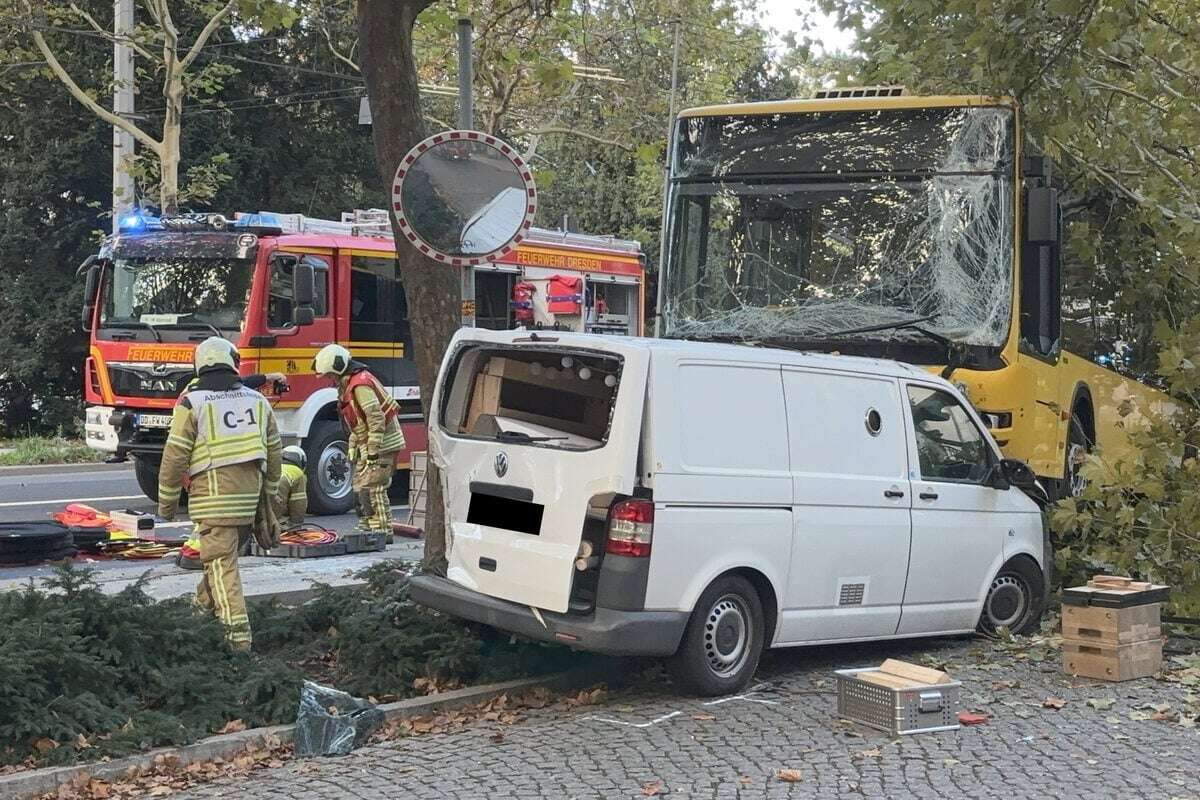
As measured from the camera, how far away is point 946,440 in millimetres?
8484

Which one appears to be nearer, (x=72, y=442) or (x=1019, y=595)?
(x=1019, y=595)

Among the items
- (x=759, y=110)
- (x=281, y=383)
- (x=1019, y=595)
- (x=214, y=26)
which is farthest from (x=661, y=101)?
(x=1019, y=595)

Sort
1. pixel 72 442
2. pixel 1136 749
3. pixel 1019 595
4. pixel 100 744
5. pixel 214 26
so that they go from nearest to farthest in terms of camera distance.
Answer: pixel 100 744, pixel 1136 749, pixel 1019 595, pixel 214 26, pixel 72 442

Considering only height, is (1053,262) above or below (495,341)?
above

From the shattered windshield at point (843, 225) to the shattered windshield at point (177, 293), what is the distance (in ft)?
19.2

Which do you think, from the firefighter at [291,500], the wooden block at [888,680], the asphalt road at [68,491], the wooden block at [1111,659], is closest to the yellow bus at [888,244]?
the wooden block at [1111,659]

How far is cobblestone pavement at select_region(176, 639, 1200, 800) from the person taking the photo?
5766 millimetres

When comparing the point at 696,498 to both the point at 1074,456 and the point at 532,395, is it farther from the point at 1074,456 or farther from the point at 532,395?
the point at 1074,456

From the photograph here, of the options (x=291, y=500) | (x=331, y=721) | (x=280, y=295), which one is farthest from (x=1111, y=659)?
(x=280, y=295)

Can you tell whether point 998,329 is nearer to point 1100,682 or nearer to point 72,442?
Answer: point 1100,682

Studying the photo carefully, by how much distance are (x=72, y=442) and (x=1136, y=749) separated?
21.0 m

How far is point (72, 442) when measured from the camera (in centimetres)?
2428

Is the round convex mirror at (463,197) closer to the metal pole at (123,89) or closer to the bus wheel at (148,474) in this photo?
the bus wheel at (148,474)

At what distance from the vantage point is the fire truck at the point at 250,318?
48.1 ft
